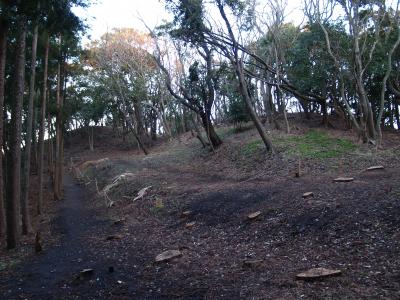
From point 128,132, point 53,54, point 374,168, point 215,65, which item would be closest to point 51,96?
point 53,54

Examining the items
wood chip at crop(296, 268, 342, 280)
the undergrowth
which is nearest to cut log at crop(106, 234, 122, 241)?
wood chip at crop(296, 268, 342, 280)

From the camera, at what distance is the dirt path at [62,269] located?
6.66m

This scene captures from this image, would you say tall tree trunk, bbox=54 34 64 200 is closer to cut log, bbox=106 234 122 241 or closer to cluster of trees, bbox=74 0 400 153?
cluster of trees, bbox=74 0 400 153

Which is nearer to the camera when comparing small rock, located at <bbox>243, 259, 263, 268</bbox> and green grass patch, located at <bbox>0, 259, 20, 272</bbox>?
small rock, located at <bbox>243, 259, 263, 268</bbox>

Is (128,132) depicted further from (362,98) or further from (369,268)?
(369,268)

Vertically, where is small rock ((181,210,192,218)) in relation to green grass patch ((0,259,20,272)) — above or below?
above

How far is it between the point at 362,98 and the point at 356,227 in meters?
10.7

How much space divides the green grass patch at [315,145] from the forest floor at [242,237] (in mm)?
107

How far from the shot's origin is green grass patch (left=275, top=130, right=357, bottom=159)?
14720 mm

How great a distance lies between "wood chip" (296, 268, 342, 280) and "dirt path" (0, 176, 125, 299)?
324cm

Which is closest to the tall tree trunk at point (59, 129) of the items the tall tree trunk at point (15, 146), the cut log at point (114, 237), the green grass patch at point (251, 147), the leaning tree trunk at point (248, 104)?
the leaning tree trunk at point (248, 104)

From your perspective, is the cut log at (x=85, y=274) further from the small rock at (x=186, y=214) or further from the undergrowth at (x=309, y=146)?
the undergrowth at (x=309, y=146)

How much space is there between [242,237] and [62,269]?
379 cm

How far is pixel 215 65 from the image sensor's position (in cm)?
1967
